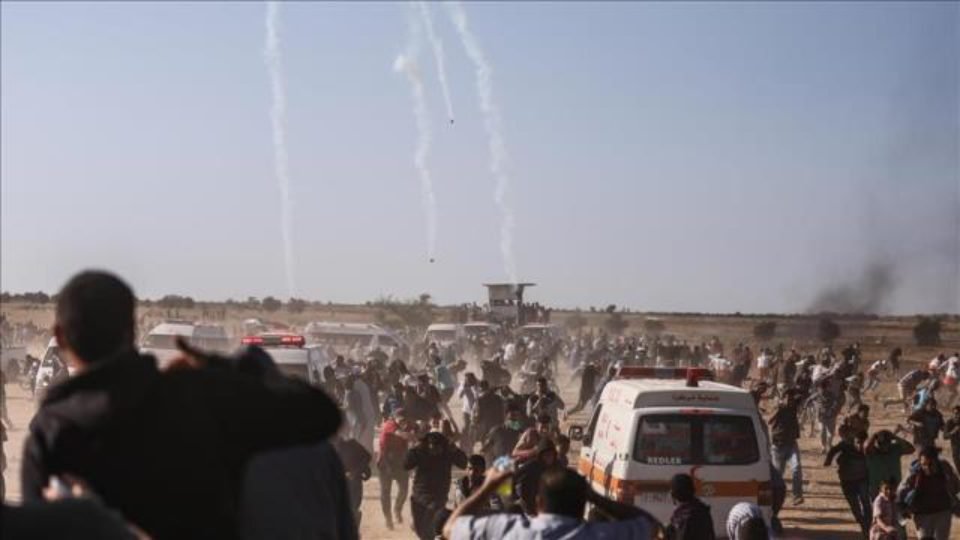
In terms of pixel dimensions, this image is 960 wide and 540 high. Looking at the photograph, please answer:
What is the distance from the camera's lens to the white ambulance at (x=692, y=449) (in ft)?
38.4

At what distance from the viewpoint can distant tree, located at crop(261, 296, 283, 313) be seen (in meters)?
107

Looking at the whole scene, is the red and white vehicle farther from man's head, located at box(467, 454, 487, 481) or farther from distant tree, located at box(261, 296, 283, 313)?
distant tree, located at box(261, 296, 283, 313)

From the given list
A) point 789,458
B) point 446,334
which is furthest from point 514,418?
point 446,334

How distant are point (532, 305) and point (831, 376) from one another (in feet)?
63.9

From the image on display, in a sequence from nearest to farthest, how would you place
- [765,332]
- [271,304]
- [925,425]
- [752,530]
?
[752,530]
[925,425]
[765,332]
[271,304]

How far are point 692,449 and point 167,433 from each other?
9372 mm

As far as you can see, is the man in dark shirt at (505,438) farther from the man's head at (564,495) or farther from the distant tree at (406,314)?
the distant tree at (406,314)

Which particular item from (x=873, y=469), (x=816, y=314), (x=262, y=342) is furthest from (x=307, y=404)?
(x=816, y=314)

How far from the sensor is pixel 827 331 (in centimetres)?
6819

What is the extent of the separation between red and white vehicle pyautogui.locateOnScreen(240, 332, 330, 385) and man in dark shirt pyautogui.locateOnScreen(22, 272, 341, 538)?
15171 millimetres

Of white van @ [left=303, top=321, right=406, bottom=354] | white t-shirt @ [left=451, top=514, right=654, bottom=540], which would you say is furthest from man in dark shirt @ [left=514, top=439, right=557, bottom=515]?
white van @ [left=303, top=321, right=406, bottom=354]

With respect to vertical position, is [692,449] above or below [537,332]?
below

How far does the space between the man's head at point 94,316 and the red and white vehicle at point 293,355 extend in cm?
1506

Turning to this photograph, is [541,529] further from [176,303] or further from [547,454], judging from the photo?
[176,303]
